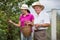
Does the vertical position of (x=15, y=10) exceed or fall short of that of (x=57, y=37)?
it exceeds it

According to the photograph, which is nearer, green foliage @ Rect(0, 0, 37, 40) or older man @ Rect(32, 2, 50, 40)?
older man @ Rect(32, 2, 50, 40)

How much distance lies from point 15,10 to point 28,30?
1.66m

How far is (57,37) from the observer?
899 centimetres

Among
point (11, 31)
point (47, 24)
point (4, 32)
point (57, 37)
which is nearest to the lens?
point (47, 24)

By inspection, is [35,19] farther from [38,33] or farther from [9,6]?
[9,6]

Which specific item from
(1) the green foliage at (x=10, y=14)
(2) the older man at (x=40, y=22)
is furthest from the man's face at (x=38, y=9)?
(1) the green foliage at (x=10, y=14)

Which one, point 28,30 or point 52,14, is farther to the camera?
point 52,14

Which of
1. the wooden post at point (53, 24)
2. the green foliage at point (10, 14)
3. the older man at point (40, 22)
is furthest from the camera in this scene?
the wooden post at point (53, 24)

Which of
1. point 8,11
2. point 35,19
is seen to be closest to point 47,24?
point 35,19

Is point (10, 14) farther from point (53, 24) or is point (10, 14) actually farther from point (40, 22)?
point (40, 22)

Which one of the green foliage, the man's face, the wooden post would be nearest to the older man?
the man's face

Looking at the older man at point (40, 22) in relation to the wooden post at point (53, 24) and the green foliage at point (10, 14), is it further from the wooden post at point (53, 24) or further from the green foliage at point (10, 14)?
the wooden post at point (53, 24)

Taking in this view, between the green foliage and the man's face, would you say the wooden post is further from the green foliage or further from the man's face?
the man's face

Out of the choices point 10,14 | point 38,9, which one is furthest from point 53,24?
point 38,9
